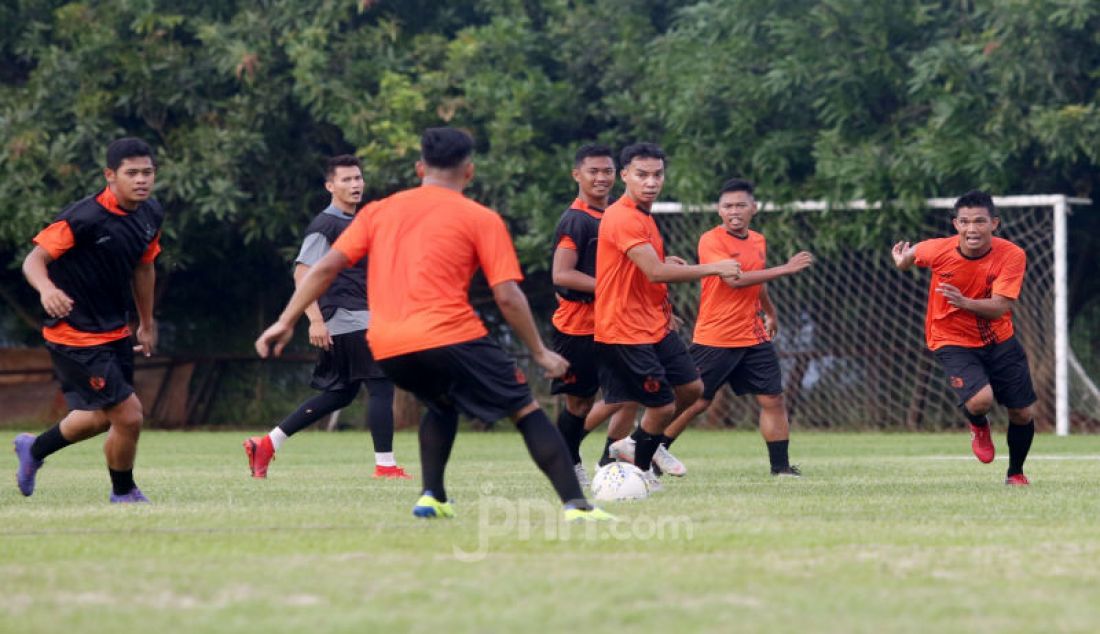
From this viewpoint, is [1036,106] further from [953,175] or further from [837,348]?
[837,348]

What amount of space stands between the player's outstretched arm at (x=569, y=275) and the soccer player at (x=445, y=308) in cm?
286

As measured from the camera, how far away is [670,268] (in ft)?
31.1

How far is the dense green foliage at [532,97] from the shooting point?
800 inches

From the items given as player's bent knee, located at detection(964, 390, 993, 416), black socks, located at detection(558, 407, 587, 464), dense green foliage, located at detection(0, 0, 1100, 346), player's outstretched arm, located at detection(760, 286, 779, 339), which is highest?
dense green foliage, located at detection(0, 0, 1100, 346)

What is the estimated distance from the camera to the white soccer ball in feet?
30.9

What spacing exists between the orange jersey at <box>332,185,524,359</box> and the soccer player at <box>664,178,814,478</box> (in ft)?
15.0

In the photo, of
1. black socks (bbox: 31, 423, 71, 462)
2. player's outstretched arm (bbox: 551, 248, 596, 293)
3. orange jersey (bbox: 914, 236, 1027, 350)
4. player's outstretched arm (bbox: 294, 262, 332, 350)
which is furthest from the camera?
player's outstretched arm (bbox: 294, 262, 332, 350)

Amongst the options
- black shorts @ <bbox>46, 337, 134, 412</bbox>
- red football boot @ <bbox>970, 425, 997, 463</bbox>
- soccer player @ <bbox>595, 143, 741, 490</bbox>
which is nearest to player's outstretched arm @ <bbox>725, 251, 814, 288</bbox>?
soccer player @ <bbox>595, 143, 741, 490</bbox>

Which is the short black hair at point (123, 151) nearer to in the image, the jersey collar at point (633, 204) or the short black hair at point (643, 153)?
the jersey collar at point (633, 204)

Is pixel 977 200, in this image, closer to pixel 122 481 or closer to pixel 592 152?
pixel 592 152

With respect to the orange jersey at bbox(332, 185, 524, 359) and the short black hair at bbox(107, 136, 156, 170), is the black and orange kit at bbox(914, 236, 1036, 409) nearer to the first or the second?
the orange jersey at bbox(332, 185, 524, 359)

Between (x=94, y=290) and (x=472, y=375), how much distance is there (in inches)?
113

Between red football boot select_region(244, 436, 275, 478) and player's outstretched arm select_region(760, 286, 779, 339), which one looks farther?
player's outstretched arm select_region(760, 286, 779, 339)

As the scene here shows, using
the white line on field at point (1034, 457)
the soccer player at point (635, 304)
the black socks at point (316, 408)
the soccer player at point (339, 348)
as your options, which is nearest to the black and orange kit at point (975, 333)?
the soccer player at point (635, 304)
